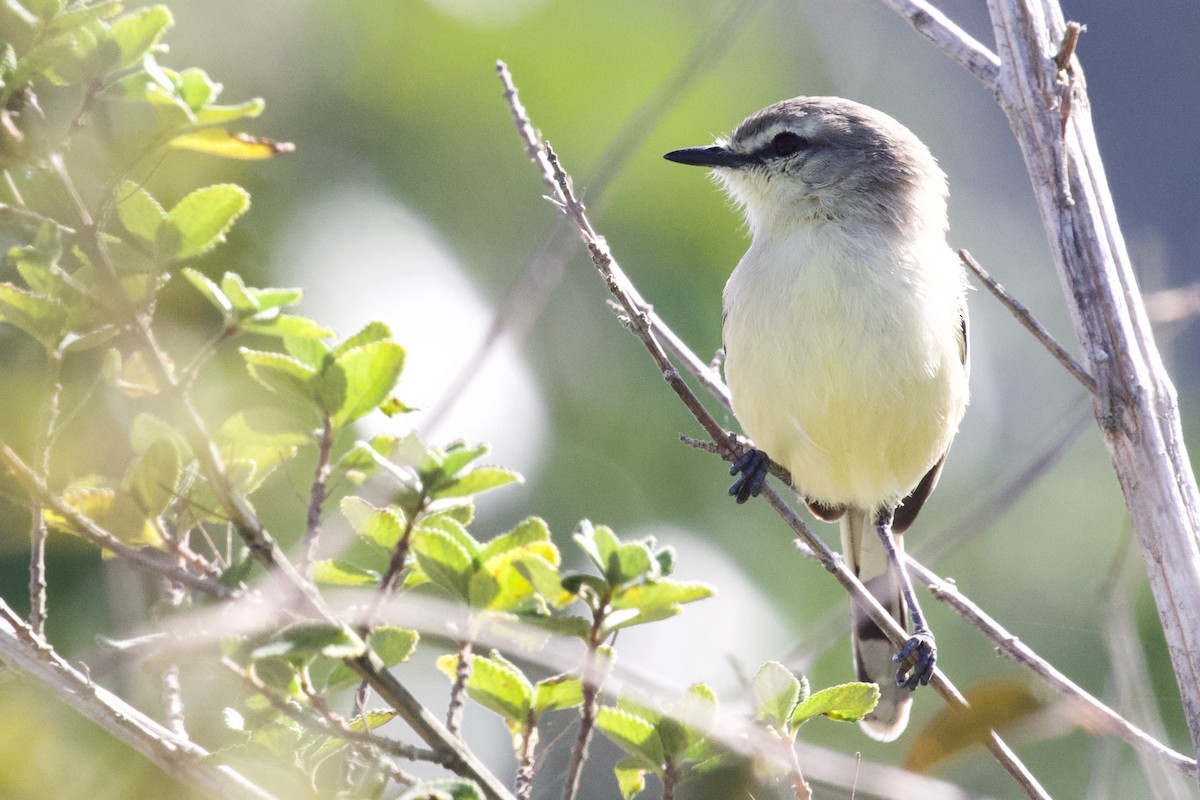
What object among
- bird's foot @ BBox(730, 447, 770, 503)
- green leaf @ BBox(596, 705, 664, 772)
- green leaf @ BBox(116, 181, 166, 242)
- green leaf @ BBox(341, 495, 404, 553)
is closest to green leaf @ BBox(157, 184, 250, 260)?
green leaf @ BBox(116, 181, 166, 242)

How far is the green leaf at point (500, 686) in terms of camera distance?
1.33 meters

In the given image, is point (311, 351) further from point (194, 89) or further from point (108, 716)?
point (108, 716)

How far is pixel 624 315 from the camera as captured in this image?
2.02 metres

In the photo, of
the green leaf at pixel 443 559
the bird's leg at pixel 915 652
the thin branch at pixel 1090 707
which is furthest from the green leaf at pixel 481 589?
the bird's leg at pixel 915 652

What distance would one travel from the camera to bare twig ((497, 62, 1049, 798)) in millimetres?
1771

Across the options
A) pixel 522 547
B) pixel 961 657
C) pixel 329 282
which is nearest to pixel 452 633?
pixel 522 547

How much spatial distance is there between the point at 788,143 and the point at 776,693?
287 cm

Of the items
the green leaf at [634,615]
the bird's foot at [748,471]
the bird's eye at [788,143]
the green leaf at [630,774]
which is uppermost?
the bird's eye at [788,143]

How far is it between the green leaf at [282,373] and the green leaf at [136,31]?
32cm

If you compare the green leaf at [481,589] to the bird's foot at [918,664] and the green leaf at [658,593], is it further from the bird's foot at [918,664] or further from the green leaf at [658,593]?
the bird's foot at [918,664]

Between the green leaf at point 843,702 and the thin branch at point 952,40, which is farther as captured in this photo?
the thin branch at point 952,40

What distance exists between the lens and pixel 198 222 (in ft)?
4.02

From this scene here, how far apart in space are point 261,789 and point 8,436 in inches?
17.9

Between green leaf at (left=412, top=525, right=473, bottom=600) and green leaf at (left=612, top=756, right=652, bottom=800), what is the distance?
0.30 meters
